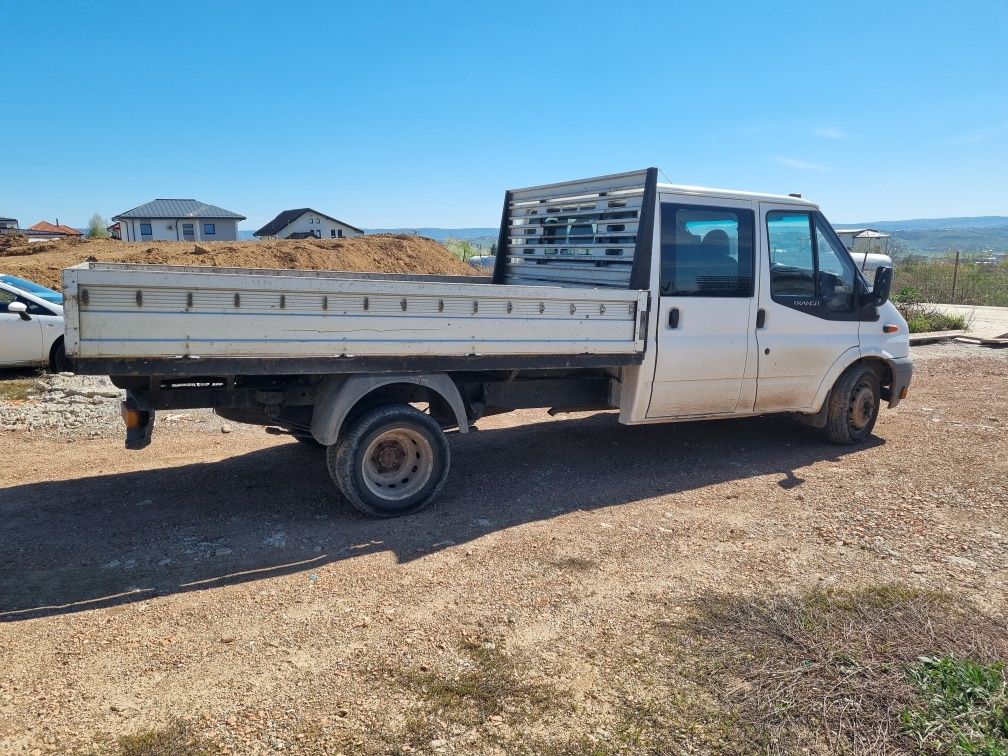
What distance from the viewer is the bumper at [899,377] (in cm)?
740

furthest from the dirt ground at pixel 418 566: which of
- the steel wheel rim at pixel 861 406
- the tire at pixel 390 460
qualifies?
the steel wheel rim at pixel 861 406

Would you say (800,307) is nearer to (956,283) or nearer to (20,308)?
(20,308)

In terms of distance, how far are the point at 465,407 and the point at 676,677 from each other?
114 inches

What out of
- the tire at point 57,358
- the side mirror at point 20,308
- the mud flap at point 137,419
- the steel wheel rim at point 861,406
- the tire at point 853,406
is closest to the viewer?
the mud flap at point 137,419

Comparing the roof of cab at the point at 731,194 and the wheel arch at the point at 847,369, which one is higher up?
the roof of cab at the point at 731,194

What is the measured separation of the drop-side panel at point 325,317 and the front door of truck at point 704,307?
15.7 inches

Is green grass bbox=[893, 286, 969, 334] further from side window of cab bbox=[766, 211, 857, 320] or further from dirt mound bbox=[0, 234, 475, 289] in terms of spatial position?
dirt mound bbox=[0, 234, 475, 289]

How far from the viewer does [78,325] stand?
A: 4.12 m

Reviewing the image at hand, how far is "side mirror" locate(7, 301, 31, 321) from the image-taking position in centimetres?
983

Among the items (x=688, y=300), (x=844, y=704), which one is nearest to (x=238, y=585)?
(x=844, y=704)

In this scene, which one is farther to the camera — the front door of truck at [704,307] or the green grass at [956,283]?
the green grass at [956,283]

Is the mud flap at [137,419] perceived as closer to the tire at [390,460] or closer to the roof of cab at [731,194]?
the tire at [390,460]

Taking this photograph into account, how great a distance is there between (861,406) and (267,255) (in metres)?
21.3

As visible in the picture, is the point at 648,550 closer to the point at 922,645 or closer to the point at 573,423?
the point at 922,645
